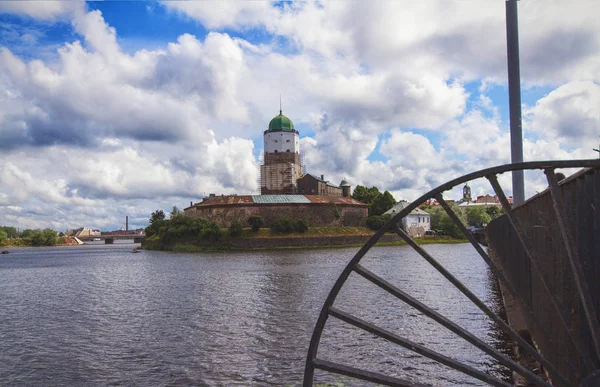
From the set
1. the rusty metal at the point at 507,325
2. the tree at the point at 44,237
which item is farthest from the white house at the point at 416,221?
the rusty metal at the point at 507,325

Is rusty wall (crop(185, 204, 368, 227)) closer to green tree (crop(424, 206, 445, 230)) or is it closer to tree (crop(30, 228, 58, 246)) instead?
green tree (crop(424, 206, 445, 230))

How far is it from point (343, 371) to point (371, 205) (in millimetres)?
84788

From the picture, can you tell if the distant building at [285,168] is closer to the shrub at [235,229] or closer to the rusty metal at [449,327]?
the shrub at [235,229]

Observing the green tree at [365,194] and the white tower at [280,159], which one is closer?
the white tower at [280,159]

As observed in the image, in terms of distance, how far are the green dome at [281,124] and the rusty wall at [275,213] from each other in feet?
78.8

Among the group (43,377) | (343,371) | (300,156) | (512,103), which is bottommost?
(43,377)

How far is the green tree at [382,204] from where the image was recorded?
8662 centimetres

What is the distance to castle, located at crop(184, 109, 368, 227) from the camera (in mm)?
70750

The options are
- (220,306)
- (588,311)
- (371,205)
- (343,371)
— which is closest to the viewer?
(588,311)

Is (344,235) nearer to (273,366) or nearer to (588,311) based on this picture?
(273,366)

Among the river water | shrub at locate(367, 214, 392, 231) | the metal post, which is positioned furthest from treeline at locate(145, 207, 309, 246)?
the metal post

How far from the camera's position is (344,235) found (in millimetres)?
68688

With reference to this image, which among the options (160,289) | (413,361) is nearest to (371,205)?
(160,289)

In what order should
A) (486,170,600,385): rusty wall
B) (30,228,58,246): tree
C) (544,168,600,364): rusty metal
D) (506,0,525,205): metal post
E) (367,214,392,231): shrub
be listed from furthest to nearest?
(30,228,58,246): tree < (367,214,392,231): shrub < (506,0,525,205): metal post < (486,170,600,385): rusty wall < (544,168,600,364): rusty metal
